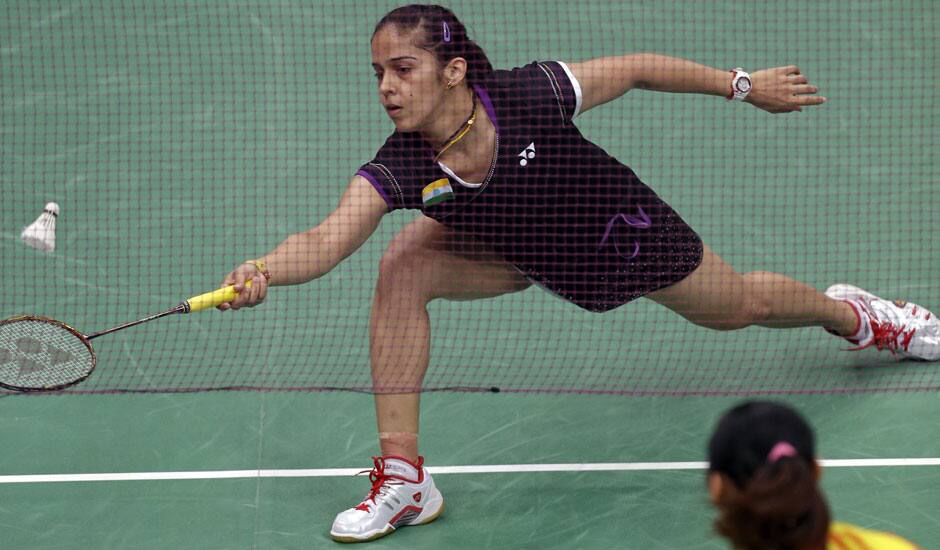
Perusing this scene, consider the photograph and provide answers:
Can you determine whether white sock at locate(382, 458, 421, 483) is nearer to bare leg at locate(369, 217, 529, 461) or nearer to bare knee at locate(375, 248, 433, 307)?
bare leg at locate(369, 217, 529, 461)

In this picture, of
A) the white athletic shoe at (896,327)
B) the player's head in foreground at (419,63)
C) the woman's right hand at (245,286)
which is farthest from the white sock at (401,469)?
the white athletic shoe at (896,327)

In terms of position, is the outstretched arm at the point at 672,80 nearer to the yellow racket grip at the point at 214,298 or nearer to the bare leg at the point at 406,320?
the bare leg at the point at 406,320

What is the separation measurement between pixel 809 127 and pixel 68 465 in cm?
427

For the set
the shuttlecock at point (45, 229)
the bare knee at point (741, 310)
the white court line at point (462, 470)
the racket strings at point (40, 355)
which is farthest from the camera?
the shuttlecock at point (45, 229)

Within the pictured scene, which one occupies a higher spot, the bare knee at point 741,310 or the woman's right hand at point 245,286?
the woman's right hand at point 245,286

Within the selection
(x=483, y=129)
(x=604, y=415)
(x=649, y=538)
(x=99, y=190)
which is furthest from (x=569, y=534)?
(x=99, y=190)

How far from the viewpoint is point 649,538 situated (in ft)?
15.3

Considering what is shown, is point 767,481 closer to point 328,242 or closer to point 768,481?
point 768,481

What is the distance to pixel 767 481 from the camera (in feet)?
8.01

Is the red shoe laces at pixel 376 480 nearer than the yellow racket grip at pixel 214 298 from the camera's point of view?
No

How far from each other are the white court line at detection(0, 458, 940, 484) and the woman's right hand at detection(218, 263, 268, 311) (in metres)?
0.99

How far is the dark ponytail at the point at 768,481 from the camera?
2.45m

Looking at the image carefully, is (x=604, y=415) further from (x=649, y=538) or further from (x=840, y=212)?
(x=840, y=212)

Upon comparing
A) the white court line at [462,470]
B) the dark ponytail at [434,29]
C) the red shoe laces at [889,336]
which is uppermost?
the dark ponytail at [434,29]
